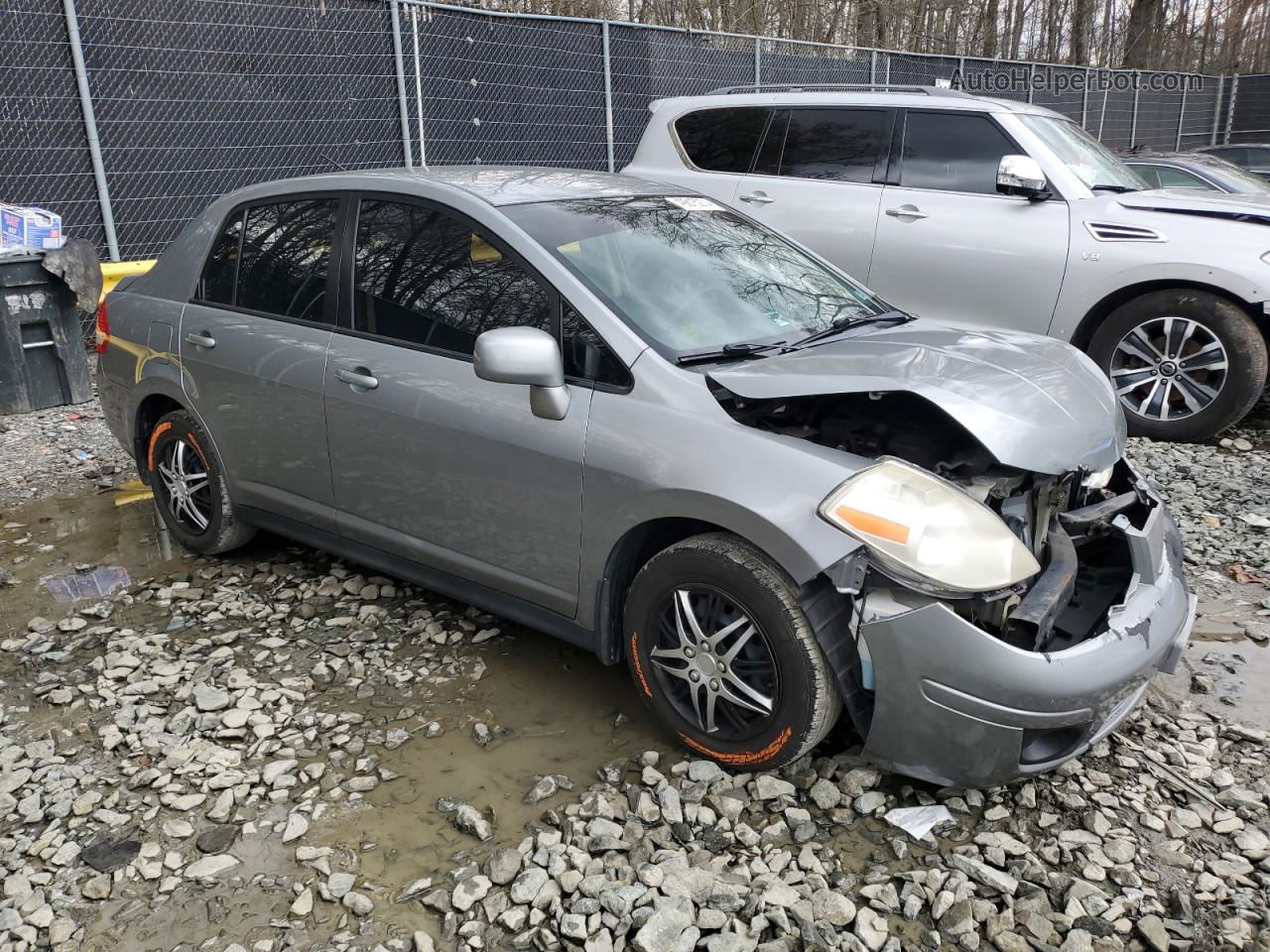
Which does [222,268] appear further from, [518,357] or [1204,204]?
[1204,204]

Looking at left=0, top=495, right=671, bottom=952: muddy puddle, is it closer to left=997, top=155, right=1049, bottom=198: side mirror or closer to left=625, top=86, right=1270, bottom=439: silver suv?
left=625, top=86, right=1270, bottom=439: silver suv

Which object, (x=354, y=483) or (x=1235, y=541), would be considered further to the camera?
(x=1235, y=541)

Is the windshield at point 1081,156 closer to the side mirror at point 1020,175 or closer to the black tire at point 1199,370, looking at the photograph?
the side mirror at point 1020,175

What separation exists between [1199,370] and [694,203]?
143 inches

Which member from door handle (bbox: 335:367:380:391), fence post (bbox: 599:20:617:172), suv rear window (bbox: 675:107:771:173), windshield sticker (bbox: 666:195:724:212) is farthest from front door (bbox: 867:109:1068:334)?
fence post (bbox: 599:20:617:172)

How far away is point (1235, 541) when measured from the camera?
4715 millimetres

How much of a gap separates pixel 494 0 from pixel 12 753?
1510 cm

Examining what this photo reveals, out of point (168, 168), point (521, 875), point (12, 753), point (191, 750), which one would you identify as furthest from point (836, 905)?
point (168, 168)

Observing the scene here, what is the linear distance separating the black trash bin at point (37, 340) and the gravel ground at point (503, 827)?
396 cm

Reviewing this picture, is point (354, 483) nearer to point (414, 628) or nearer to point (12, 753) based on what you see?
point (414, 628)

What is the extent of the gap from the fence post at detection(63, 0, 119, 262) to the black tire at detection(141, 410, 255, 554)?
15.4ft

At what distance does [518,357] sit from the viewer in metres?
3.01

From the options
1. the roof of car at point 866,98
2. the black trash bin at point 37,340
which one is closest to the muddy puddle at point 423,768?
the black trash bin at point 37,340

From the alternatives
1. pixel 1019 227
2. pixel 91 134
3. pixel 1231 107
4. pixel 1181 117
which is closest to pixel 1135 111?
pixel 1181 117
